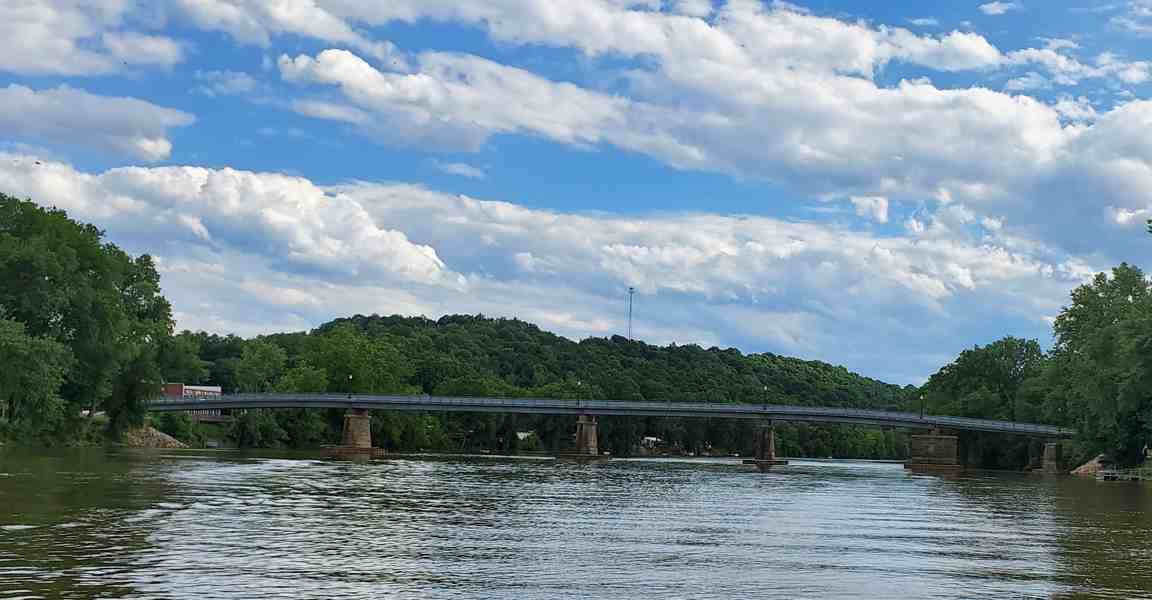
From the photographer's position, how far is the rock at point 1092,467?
449 feet

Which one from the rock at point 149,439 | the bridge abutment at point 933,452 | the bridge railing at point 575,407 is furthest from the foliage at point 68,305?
the bridge abutment at point 933,452

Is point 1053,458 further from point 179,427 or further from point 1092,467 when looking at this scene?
point 179,427

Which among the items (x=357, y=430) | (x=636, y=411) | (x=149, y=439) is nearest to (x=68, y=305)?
(x=149, y=439)

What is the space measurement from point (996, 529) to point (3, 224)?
8627cm

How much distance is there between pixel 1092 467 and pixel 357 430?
282 feet

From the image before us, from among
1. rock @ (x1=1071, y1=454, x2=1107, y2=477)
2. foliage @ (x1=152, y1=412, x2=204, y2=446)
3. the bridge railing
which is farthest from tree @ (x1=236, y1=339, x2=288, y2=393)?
rock @ (x1=1071, y1=454, x2=1107, y2=477)

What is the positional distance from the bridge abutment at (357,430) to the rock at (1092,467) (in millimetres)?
83784

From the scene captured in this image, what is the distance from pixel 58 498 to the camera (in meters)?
49.4

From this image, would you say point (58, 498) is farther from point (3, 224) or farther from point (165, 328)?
point (165, 328)

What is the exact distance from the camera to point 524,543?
3981 cm

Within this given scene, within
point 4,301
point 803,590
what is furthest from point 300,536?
point 4,301

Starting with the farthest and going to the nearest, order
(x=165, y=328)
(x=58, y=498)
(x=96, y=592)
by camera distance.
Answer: (x=165, y=328) < (x=58, y=498) < (x=96, y=592)

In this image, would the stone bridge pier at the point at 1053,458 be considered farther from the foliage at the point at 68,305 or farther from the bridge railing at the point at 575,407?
the foliage at the point at 68,305

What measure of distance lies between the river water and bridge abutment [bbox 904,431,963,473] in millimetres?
85753
